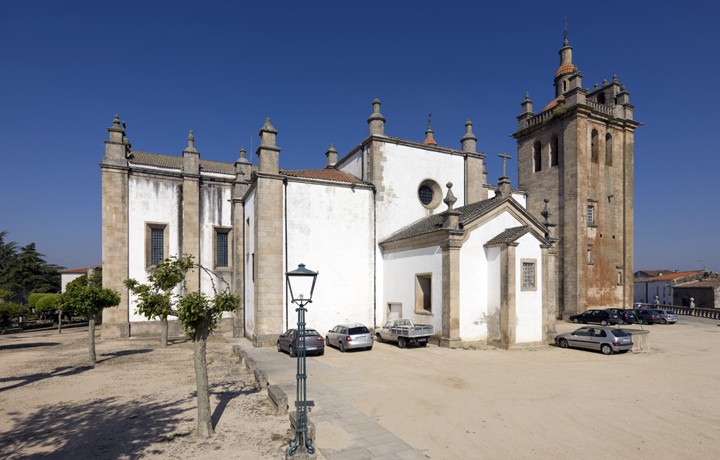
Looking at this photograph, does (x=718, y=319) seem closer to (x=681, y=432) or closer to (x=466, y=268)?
(x=466, y=268)

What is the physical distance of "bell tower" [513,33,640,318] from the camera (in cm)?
3397

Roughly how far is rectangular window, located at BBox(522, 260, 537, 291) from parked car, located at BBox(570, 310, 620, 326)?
1422cm

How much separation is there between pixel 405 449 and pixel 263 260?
15.3 meters

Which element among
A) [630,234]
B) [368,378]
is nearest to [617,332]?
[368,378]

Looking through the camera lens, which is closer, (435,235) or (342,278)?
(435,235)

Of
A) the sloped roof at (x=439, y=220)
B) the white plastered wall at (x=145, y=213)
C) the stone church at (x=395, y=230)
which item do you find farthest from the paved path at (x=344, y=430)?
the white plastered wall at (x=145, y=213)

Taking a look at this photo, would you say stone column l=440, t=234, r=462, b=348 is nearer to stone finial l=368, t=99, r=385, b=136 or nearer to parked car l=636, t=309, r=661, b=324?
stone finial l=368, t=99, r=385, b=136

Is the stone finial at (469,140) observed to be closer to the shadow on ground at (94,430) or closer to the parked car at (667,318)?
the parked car at (667,318)

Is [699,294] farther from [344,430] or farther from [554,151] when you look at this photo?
[344,430]

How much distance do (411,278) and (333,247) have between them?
5097mm

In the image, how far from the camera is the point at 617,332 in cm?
1895

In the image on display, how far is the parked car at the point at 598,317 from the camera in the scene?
2998 cm

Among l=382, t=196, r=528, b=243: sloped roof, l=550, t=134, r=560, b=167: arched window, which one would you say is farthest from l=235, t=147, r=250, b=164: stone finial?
l=550, t=134, r=560, b=167: arched window

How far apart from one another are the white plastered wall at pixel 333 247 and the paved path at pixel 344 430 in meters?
8.91
